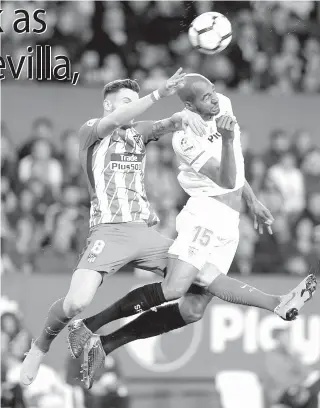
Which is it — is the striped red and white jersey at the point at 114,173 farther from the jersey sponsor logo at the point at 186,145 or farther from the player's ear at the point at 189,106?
the player's ear at the point at 189,106

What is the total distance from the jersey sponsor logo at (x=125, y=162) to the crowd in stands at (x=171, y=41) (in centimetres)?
548

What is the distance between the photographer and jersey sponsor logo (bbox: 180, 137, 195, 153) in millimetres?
7901

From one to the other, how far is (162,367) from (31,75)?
429 cm

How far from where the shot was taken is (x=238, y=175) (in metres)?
7.93

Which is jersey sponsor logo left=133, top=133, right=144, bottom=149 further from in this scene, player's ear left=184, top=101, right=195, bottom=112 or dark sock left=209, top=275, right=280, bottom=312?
dark sock left=209, top=275, right=280, bottom=312

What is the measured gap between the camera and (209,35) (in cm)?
794

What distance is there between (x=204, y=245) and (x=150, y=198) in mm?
A: 4794

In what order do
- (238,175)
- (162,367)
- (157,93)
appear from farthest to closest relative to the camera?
(162,367) → (238,175) → (157,93)

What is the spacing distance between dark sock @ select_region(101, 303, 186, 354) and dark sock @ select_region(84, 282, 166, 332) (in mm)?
159

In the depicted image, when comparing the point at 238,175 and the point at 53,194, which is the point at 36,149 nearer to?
the point at 53,194

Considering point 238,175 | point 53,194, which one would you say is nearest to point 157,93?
point 238,175

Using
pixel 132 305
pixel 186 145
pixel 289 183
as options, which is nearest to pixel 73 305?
pixel 132 305

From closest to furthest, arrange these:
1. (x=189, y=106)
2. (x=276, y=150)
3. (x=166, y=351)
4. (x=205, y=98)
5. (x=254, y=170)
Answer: (x=205, y=98) < (x=189, y=106) < (x=166, y=351) < (x=254, y=170) < (x=276, y=150)

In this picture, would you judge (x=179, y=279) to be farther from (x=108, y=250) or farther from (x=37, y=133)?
(x=37, y=133)
